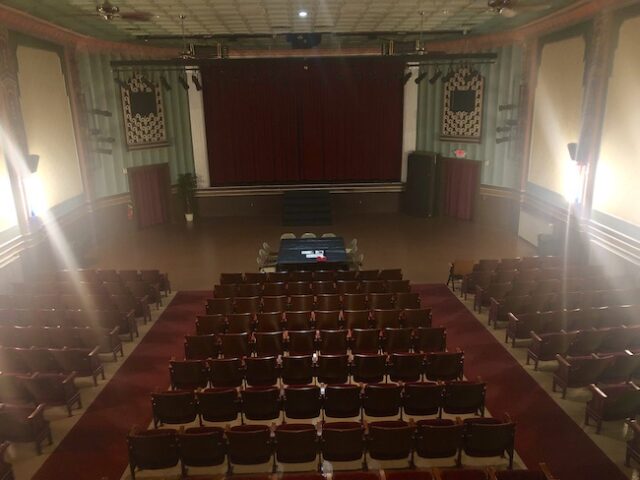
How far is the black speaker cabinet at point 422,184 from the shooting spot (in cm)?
1748

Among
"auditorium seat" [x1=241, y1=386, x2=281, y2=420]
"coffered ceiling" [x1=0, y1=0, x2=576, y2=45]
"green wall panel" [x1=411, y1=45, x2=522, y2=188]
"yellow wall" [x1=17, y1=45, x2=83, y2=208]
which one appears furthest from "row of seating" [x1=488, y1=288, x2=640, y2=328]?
"yellow wall" [x1=17, y1=45, x2=83, y2=208]

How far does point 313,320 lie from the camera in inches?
334

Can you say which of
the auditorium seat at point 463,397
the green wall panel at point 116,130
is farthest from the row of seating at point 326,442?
the green wall panel at point 116,130

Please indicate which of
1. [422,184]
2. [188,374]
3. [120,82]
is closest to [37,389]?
[188,374]

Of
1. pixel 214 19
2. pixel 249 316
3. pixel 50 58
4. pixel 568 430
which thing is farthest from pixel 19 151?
pixel 568 430

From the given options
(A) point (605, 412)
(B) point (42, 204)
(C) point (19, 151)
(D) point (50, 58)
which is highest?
(D) point (50, 58)

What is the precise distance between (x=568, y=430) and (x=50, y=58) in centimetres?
1394

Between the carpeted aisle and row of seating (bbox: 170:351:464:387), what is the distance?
897 millimetres

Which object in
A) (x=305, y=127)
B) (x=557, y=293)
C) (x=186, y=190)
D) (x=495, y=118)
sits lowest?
(x=557, y=293)

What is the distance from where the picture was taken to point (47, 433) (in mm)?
6234

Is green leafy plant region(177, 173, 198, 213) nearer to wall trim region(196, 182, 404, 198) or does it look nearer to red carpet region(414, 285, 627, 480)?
wall trim region(196, 182, 404, 198)

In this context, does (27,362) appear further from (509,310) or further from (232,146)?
(232,146)

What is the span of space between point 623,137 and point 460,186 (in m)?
7.27

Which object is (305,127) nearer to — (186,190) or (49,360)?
(186,190)
